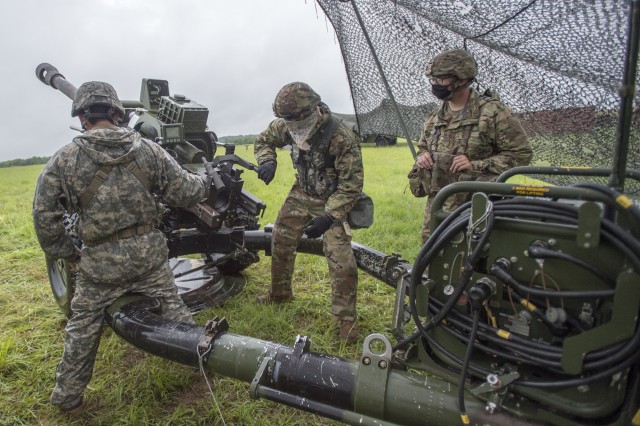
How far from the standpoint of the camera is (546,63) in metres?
2.89

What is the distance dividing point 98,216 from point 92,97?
28.4 inches

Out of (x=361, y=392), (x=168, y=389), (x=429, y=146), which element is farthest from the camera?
(x=429, y=146)

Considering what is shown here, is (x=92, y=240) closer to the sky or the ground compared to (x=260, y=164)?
closer to the ground

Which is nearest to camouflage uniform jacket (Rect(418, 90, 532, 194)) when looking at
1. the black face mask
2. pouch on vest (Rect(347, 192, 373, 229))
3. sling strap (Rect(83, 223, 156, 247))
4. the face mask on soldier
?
the black face mask

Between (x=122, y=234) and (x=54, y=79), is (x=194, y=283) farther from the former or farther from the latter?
(x=54, y=79)

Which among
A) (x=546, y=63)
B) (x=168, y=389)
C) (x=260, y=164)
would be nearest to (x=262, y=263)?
(x=260, y=164)

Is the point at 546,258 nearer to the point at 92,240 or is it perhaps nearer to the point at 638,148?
→ the point at 638,148

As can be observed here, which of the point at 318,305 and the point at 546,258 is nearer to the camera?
the point at 546,258

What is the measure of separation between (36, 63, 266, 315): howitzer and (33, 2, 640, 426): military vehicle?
203 centimetres

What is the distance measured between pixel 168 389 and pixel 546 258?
2628mm

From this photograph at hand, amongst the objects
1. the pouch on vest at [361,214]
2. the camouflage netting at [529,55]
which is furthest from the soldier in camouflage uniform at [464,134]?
the pouch on vest at [361,214]

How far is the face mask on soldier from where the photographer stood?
11.7ft

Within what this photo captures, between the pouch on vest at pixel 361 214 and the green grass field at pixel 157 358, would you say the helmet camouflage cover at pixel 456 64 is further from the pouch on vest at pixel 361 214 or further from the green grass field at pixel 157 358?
the green grass field at pixel 157 358

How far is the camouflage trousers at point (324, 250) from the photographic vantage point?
3621mm
